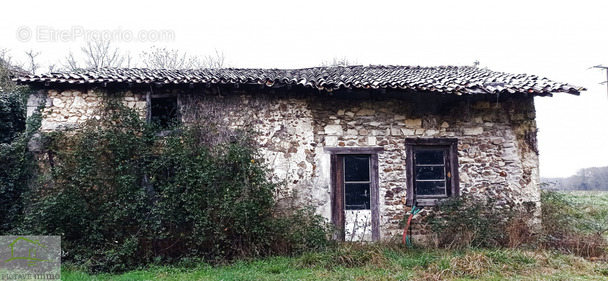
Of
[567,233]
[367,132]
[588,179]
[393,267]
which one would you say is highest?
[367,132]

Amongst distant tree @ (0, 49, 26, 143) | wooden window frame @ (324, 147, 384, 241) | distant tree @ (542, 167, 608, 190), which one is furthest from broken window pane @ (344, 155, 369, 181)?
distant tree @ (542, 167, 608, 190)

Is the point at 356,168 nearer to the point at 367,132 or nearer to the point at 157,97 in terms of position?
the point at 367,132

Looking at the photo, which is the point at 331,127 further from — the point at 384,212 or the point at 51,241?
the point at 51,241

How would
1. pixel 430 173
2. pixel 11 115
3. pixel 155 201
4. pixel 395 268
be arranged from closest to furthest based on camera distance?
pixel 395 268 → pixel 155 201 → pixel 430 173 → pixel 11 115

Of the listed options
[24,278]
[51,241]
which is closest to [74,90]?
[51,241]

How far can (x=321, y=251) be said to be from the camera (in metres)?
6.41

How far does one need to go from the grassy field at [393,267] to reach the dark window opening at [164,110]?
2.98 m

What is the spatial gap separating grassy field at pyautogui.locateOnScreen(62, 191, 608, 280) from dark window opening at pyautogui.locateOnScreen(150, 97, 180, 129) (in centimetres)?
298

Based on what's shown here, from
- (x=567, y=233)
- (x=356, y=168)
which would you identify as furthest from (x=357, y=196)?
(x=567, y=233)

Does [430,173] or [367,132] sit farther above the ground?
[367,132]

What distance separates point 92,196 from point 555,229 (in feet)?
30.5

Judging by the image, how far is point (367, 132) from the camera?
739 centimetres

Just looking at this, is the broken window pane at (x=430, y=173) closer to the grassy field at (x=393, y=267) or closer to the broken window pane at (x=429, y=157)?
the broken window pane at (x=429, y=157)

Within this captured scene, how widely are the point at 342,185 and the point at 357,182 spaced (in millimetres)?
333
